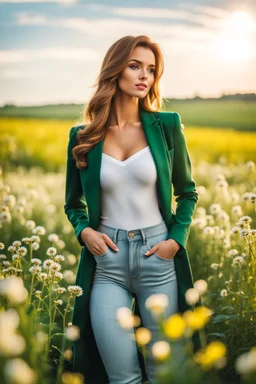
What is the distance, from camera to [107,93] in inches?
126

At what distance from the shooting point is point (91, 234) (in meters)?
3.03

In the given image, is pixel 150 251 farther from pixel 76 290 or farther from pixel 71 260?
pixel 71 260

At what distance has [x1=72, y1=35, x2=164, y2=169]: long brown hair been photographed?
3098mm

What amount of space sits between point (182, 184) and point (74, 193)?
0.71 meters

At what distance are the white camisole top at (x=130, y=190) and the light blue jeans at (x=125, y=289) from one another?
0.20 ft

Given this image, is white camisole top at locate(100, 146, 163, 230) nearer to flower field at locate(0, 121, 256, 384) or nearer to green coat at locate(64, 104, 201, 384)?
green coat at locate(64, 104, 201, 384)

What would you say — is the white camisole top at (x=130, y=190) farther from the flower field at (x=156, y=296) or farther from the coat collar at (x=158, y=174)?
the flower field at (x=156, y=296)

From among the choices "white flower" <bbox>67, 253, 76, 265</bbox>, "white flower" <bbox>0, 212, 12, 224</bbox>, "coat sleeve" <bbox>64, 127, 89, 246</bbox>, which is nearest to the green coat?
"coat sleeve" <bbox>64, 127, 89, 246</bbox>

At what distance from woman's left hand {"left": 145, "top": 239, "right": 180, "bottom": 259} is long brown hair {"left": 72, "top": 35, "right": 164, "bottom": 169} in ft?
2.21

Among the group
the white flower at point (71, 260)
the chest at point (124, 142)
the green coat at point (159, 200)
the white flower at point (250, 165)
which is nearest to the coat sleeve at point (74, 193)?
the green coat at point (159, 200)

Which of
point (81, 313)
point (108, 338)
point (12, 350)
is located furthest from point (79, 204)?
point (12, 350)

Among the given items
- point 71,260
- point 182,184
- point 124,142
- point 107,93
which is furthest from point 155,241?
point 71,260

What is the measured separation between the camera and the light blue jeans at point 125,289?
2.88 meters

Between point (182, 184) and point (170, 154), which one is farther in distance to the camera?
point (182, 184)
